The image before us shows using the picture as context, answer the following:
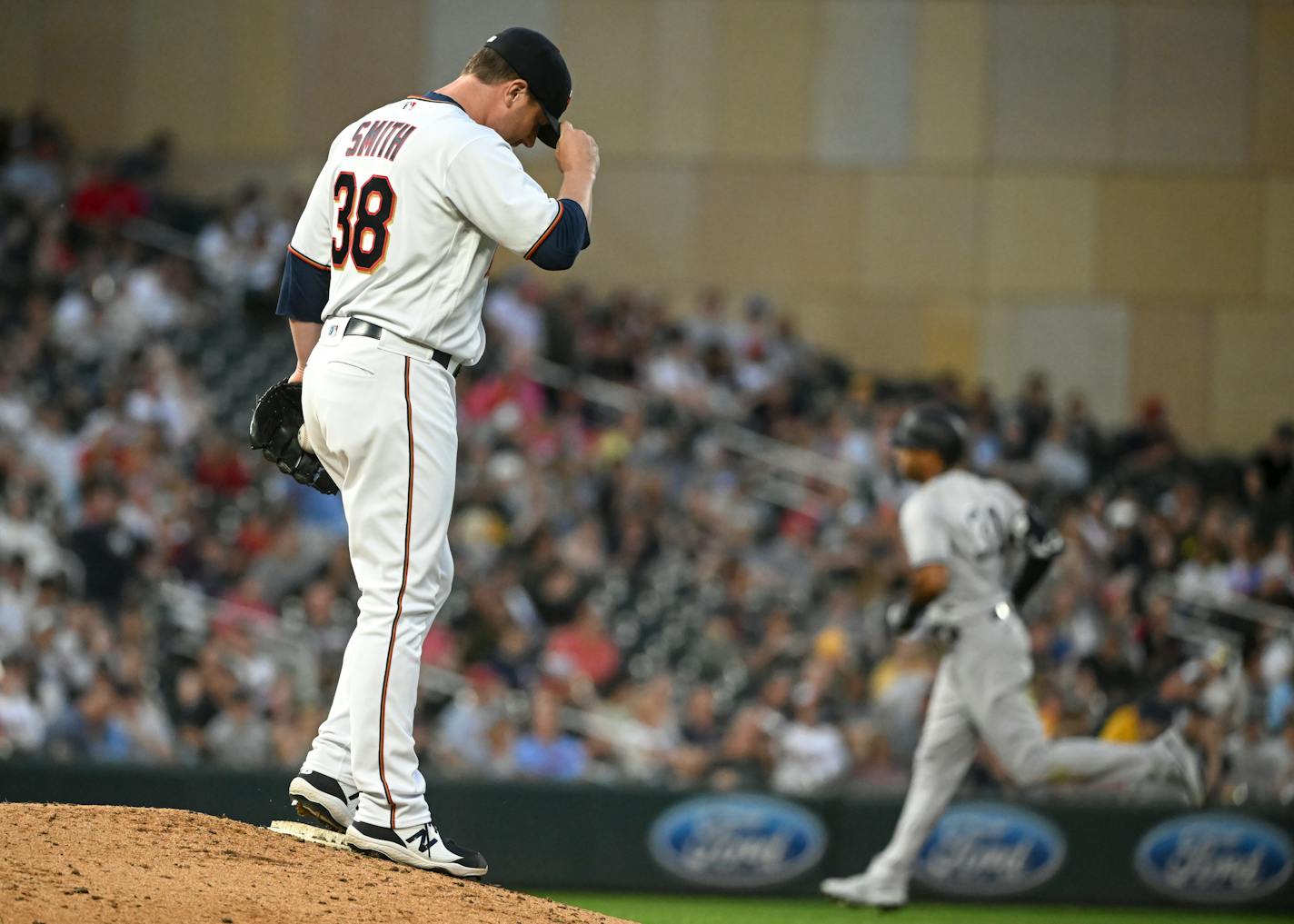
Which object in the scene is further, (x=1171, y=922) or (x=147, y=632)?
(x=147, y=632)

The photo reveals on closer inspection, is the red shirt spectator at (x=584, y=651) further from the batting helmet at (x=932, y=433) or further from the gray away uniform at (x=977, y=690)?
the batting helmet at (x=932, y=433)

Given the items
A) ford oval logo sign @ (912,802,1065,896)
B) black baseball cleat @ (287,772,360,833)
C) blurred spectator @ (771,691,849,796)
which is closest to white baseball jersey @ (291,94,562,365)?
black baseball cleat @ (287,772,360,833)

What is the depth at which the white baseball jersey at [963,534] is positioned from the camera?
770 cm

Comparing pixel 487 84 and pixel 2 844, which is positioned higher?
pixel 487 84

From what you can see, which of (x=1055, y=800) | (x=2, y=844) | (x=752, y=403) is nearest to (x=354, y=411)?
(x=2, y=844)

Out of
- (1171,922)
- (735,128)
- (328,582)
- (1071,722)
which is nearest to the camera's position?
(1171,922)

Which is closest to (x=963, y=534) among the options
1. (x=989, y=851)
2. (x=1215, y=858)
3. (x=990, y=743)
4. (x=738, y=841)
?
(x=990, y=743)

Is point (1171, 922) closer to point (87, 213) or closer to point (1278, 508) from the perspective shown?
point (1278, 508)

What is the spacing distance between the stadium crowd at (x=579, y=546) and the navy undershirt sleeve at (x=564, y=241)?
594cm

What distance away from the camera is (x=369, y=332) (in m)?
4.81

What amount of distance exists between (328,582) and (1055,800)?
5505mm

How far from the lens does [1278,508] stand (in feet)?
52.9

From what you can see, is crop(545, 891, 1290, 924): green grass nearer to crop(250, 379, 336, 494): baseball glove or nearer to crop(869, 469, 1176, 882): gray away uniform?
crop(869, 469, 1176, 882): gray away uniform

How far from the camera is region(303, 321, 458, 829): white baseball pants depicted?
4.75 meters
